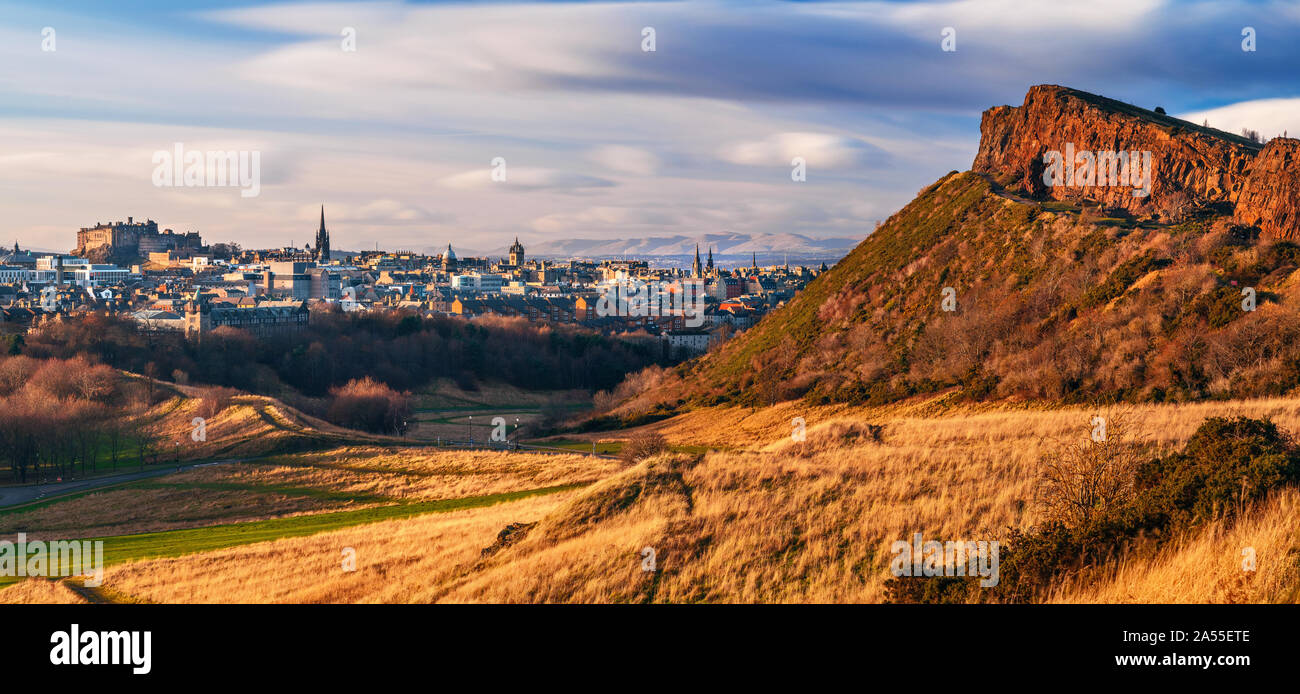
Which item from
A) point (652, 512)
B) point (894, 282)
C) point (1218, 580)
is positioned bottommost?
point (652, 512)

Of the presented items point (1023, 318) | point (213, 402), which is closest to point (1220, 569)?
point (1023, 318)

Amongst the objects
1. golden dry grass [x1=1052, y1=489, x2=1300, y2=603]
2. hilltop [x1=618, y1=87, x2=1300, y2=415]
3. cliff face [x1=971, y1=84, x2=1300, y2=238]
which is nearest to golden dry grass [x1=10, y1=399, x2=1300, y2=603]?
golden dry grass [x1=1052, y1=489, x2=1300, y2=603]

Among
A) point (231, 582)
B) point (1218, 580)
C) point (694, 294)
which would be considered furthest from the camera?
point (694, 294)

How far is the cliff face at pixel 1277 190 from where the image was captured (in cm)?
3812

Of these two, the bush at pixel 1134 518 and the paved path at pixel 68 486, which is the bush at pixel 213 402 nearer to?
the paved path at pixel 68 486

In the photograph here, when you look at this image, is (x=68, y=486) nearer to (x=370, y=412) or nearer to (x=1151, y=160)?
(x=370, y=412)

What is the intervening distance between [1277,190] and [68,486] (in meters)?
57.7

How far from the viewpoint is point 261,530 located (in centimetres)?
3234
